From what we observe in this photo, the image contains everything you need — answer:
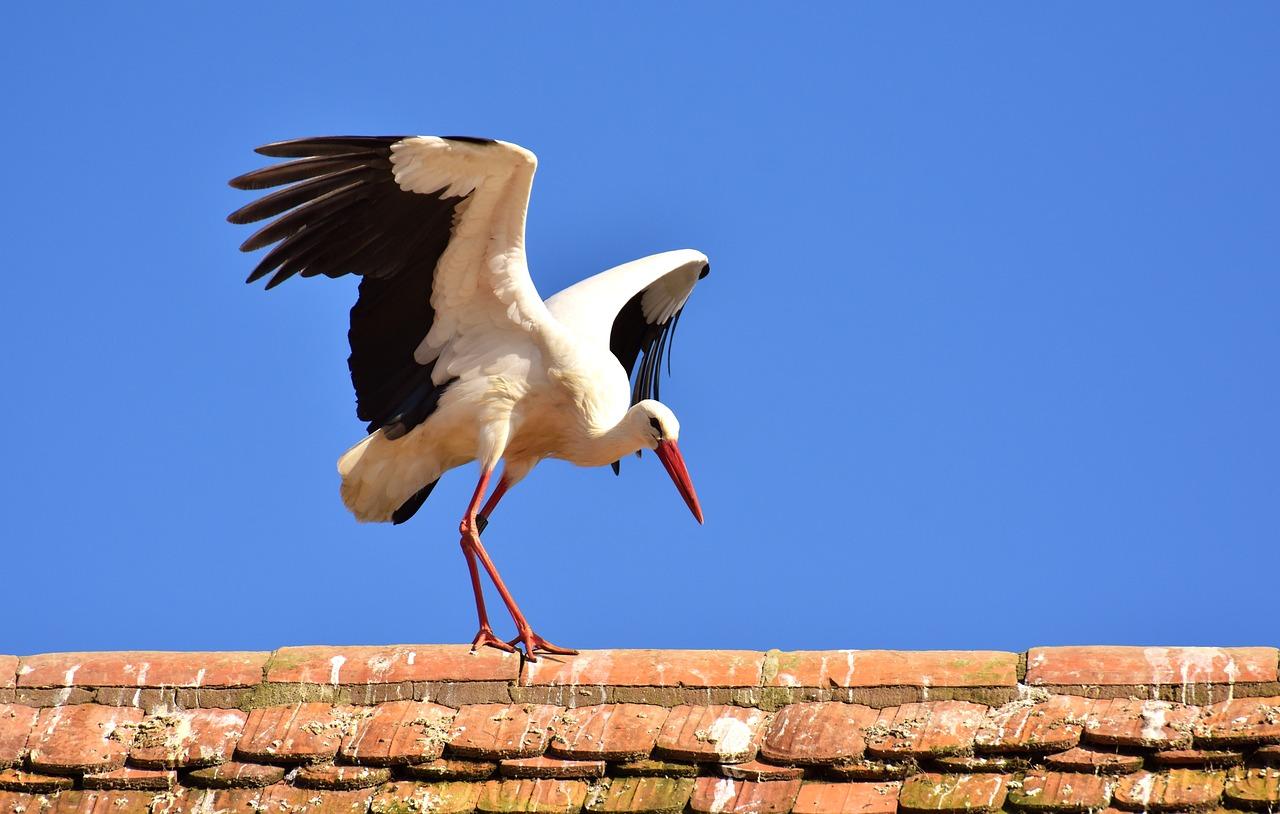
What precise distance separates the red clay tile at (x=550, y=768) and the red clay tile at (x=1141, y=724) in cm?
115

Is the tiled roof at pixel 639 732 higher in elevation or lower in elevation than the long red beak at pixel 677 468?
lower

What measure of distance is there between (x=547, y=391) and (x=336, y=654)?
7.91 feet

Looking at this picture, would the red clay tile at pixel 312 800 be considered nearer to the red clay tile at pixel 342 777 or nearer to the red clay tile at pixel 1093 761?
the red clay tile at pixel 342 777

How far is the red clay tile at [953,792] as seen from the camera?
12.5 feet

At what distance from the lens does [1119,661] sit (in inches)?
164

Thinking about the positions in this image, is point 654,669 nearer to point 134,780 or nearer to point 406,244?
point 134,780

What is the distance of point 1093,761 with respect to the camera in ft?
12.6

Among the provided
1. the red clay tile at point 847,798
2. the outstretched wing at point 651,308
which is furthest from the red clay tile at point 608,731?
the outstretched wing at point 651,308

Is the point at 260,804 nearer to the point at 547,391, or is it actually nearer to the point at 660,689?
the point at 660,689

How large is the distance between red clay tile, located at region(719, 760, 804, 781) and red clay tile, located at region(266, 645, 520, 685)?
0.73 m

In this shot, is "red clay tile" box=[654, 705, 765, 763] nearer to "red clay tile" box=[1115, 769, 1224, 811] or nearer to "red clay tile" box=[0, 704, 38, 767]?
"red clay tile" box=[1115, 769, 1224, 811]

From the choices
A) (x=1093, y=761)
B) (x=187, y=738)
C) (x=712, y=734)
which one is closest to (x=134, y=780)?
(x=187, y=738)

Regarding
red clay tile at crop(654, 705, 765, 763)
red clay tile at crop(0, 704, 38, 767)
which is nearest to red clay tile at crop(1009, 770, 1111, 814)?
red clay tile at crop(654, 705, 765, 763)

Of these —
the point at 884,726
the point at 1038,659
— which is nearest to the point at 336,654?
the point at 884,726
